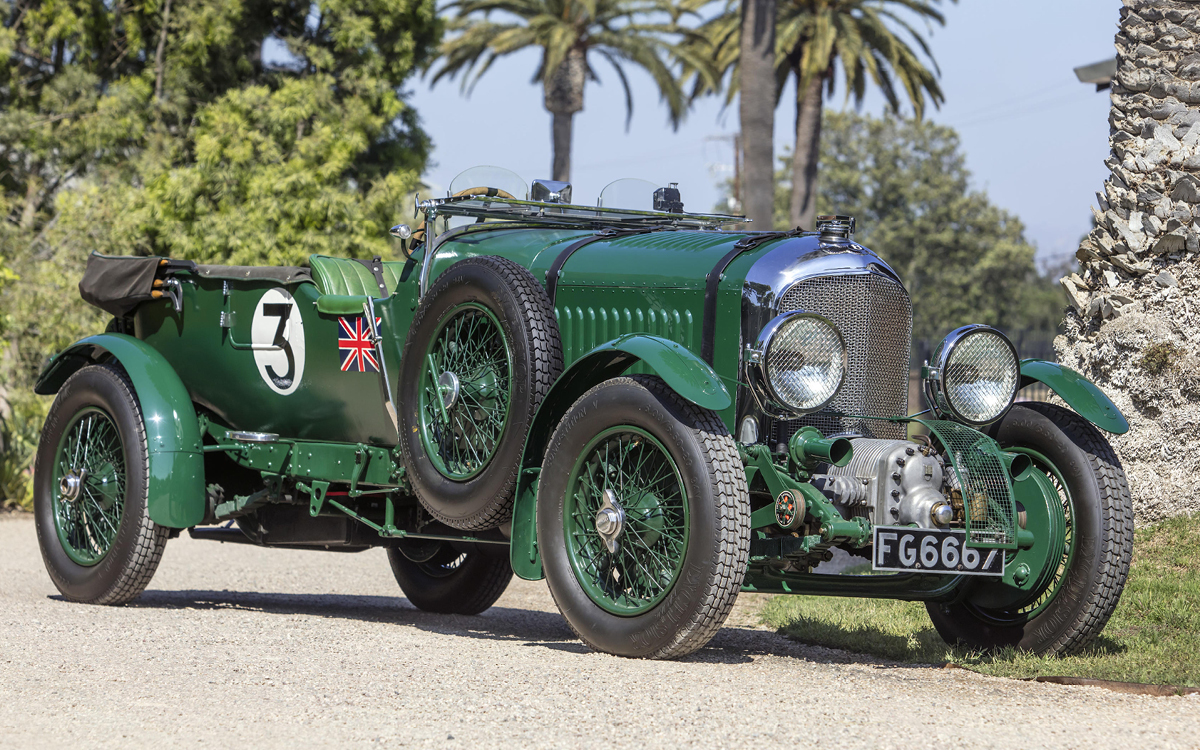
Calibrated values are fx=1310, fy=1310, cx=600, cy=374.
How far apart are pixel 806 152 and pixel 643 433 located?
768 inches

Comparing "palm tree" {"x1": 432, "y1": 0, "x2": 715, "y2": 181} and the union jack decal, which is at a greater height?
"palm tree" {"x1": 432, "y1": 0, "x2": 715, "y2": 181}

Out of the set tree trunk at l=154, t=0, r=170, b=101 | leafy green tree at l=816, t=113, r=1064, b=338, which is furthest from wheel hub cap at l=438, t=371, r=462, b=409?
leafy green tree at l=816, t=113, r=1064, b=338

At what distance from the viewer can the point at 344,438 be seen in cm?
663

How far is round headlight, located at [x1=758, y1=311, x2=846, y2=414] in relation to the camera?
4.88 m

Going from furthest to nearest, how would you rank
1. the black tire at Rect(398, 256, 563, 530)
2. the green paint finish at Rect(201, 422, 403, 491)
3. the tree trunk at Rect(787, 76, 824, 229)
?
1. the tree trunk at Rect(787, 76, 824, 229)
2. the green paint finish at Rect(201, 422, 403, 491)
3. the black tire at Rect(398, 256, 563, 530)

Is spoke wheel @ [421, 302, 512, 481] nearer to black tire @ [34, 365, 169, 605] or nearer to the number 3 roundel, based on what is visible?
the number 3 roundel

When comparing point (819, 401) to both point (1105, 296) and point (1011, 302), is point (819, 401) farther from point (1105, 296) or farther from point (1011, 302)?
point (1011, 302)

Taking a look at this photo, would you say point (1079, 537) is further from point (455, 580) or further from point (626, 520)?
point (455, 580)

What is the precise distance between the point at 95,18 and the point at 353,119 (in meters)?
4.46

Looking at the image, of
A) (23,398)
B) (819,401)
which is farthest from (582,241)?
(23,398)

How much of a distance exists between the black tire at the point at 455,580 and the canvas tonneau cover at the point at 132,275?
173 cm

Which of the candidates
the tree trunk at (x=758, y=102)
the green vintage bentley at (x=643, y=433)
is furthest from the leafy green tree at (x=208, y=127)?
the green vintage bentley at (x=643, y=433)

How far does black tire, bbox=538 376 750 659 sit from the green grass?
121cm

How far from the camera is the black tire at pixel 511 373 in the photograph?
5262 mm
